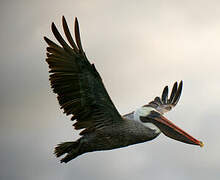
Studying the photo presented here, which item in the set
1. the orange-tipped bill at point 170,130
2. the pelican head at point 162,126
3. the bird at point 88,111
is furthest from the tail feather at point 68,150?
the orange-tipped bill at point 170,130

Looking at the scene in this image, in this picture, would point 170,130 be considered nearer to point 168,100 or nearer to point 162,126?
point 162,126

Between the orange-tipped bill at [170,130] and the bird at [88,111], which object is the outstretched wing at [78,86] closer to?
the bird at [88,111]

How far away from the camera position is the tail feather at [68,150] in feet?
56.7

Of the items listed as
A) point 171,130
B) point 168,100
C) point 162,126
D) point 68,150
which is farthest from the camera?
point 168,100

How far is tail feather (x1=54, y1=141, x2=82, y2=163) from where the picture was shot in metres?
17.3

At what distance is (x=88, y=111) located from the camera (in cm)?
1700

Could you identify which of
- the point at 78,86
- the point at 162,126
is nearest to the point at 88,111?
the point at 78,86

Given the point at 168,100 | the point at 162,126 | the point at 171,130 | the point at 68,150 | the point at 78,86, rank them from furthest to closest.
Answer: the point at 168,100, the point at 171,130, the point at 162,126, the point at 68,150, the point at 78,86

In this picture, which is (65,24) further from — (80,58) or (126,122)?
(126,122)

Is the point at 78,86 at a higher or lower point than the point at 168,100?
higher

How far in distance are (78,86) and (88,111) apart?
0.88m

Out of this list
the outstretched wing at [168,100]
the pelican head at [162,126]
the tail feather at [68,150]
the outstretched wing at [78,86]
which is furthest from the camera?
the outstretched wing at [168,100]

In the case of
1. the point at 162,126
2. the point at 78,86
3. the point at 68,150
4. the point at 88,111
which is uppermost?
the point at 78,86

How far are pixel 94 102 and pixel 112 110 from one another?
0.58 m
